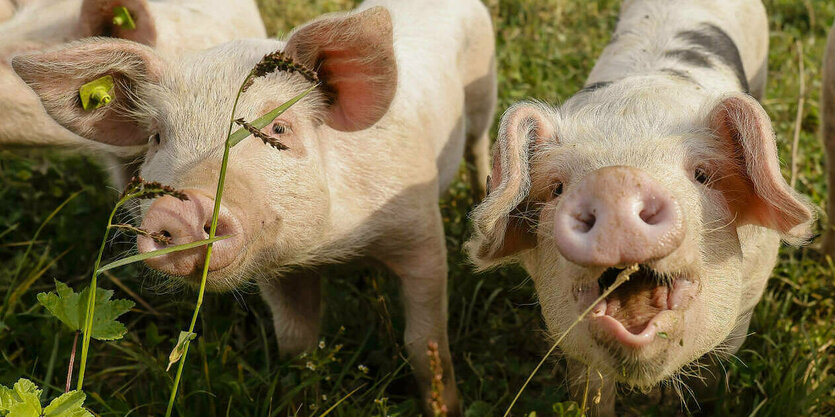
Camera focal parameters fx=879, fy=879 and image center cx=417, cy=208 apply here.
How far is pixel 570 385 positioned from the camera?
9.85 feet

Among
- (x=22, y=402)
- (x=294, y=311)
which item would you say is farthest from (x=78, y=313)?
(x=294, y=311)

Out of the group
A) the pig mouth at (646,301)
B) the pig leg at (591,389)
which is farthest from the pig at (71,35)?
the pig mouth at (646,301)

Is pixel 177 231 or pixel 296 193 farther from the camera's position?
pixel 296 193

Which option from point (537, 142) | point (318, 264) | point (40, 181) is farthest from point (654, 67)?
point (40, 181)

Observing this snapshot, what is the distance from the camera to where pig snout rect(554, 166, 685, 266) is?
1.93m

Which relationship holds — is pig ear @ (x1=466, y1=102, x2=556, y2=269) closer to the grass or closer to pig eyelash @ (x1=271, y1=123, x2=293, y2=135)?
the grass

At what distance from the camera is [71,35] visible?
3.66 metres

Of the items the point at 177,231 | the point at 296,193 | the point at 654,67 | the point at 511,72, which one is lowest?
the point at 511,72

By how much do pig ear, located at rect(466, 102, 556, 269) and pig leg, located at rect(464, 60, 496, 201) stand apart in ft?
6.09

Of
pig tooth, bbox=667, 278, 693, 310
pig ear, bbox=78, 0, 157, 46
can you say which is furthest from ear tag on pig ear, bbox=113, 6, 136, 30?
pig tooth, bbox=667, 278, 693, 310

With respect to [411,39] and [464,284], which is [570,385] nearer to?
[464,284]

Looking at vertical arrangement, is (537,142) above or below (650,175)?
below

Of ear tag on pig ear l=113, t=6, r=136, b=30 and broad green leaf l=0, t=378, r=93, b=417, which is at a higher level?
ear tag on pig ear l=113, t=6, r=136, b=30

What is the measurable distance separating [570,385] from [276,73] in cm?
144
